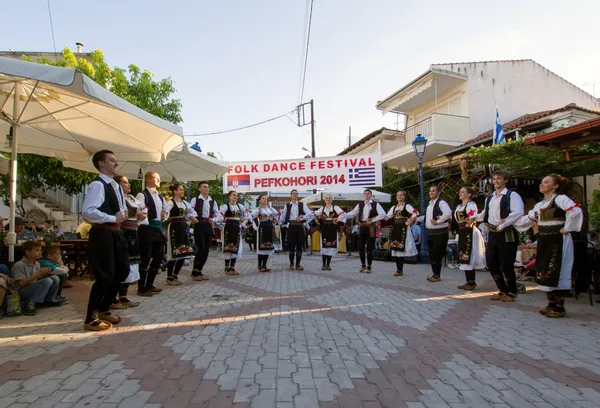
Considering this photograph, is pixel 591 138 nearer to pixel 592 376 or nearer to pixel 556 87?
pixel 592 376

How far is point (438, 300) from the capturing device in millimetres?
5629

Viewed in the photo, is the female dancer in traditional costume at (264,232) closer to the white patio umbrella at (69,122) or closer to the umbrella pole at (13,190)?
the white patio umbrella at (69,122)

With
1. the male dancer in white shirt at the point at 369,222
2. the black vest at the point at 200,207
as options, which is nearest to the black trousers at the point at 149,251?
the black vest at the point at 200,207

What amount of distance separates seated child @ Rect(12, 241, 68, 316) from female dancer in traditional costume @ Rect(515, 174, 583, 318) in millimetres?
6535

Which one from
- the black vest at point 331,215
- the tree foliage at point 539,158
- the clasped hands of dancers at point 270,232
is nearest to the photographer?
the clasped hands of dancers at point 270,232

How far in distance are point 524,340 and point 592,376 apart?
88 cm

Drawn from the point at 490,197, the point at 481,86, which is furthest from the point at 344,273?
the point at 481,86

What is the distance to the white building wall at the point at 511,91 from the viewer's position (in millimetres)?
17141

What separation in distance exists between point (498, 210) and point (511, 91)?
15.5m

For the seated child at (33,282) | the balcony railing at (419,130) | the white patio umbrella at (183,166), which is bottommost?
the seated child at (33,282)

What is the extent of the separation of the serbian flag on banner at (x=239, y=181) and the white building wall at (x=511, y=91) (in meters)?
10.8

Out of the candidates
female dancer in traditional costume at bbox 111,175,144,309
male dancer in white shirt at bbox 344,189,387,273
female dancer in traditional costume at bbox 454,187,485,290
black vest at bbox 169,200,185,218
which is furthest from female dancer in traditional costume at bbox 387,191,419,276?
female dancer in traditional costume at bbox 111,175,144,309

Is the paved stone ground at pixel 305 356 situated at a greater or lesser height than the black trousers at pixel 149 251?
lesser

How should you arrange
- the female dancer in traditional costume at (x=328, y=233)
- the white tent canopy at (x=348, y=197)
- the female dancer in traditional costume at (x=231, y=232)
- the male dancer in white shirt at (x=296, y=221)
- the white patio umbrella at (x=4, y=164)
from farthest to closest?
the white tent canopy at (x=348, y=197) → the female dancer in traditional costume at (x=328, y=233) → the male dancer in white shirt at (x=296, y=221) → the female dancer in traditional costume at (x=231, y=232) → the white patio umbrella at (x=4, y=164)
